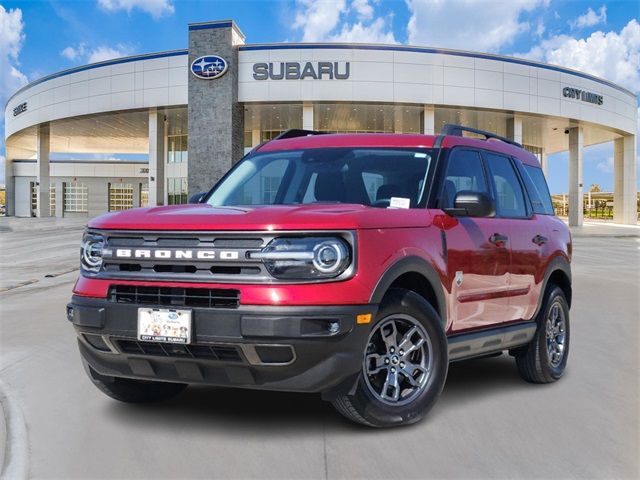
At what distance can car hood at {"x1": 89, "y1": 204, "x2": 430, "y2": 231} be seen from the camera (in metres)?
3.94

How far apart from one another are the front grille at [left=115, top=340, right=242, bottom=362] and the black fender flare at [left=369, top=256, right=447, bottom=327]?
2.78 ft

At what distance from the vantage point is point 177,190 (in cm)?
5459

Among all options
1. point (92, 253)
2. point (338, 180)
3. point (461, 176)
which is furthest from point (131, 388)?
point (461, 176)

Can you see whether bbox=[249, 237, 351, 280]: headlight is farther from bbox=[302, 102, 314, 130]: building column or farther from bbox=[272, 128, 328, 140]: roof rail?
bbox=[302, 102, 314, 130]: building column

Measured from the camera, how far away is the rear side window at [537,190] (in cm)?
636

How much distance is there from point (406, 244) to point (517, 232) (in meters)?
1.75

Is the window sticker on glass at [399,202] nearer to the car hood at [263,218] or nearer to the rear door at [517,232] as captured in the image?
the car hood at [263,218]

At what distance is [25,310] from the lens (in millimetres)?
10344

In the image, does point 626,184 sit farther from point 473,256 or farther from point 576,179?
point 473,256

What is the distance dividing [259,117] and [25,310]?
3914cm

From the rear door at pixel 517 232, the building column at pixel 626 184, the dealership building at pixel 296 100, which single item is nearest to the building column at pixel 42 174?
the dealership building at pixel 296 100

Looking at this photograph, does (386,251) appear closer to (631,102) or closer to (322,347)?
(322,347)

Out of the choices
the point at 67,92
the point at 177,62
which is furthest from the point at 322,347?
the point at 67,92

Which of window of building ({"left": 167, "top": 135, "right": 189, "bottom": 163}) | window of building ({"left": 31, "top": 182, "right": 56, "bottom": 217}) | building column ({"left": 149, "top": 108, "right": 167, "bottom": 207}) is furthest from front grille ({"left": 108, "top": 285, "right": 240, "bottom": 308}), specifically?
window of building ({"left": 31, "top": 182, "right": 56, "bottom": 217})
